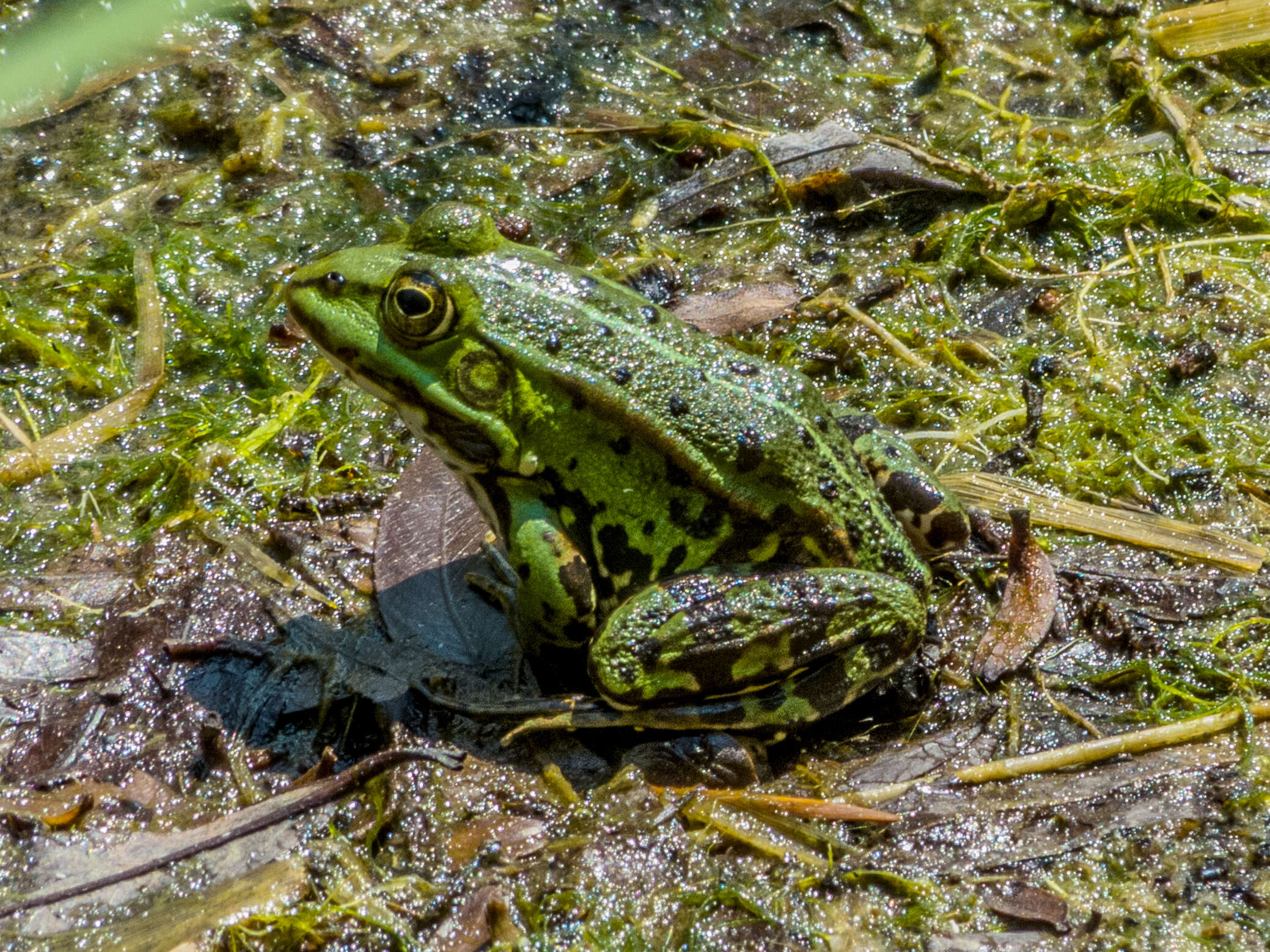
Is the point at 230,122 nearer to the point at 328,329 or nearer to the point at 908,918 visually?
the point at 328,329

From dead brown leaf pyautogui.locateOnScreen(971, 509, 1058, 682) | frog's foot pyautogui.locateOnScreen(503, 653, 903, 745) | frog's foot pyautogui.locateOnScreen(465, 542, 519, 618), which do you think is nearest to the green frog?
frog's foot pyautogui.locateOnScreen(503, 653, 903, 745)

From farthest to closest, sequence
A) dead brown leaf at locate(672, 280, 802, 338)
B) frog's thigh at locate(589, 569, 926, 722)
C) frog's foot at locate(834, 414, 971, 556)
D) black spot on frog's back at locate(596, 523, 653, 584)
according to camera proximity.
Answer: dead brown leaf at locate(672, 280, 802, 338) < frog's foot at locate(834, 414, 971, 556) < black spot on frog's back at locate(596, 523, 653, 584) < frog's thigh at locate(589, 569, 926, 722)

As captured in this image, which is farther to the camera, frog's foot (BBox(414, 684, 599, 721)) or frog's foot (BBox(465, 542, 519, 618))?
frog's foot (BBox(465, 542, 519, 618))

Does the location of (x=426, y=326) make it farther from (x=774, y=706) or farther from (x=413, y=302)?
(x=774, y=706)

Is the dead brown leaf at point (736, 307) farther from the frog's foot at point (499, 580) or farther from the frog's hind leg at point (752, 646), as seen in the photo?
the frog's hind leg at point (752, 646)

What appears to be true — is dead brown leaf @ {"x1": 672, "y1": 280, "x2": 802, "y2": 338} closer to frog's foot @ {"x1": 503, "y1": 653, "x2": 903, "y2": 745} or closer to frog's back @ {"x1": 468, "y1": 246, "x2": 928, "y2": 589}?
frog's back @ {"x1": 468, "y1": 246, "x2": 928, "y2": 589}

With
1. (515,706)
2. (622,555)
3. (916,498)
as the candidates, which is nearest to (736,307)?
→ (916,498)

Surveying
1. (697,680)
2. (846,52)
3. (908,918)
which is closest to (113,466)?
(697,680)
